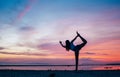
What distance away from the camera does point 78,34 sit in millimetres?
18141
